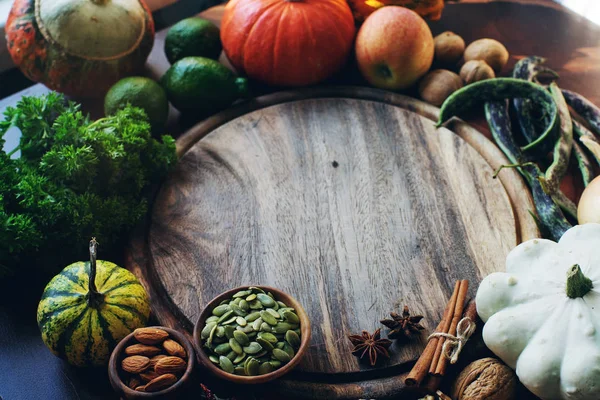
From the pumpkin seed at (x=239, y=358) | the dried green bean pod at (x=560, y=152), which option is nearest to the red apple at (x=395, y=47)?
→ the dried green bean pod at (x=560, y=152)

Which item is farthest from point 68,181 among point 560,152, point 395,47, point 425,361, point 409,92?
point 560,152

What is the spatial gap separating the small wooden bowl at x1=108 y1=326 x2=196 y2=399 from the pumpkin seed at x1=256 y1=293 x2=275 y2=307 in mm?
221

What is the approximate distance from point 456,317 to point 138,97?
1.34m

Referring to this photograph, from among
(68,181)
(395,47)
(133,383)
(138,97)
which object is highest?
(395,47)

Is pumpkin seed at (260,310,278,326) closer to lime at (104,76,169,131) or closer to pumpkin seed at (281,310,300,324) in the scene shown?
pumpkin seed at (281,310,300,324)

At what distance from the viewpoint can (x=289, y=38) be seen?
7.52ft

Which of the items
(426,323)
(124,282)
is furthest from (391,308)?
(124,282)

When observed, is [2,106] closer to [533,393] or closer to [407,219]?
[407,219]

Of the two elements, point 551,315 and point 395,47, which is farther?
point 395,47

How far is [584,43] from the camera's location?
2.72 metres

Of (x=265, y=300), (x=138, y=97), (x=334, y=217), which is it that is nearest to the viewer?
(x=265, y=300)

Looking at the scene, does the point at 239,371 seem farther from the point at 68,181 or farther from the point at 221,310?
the point at 68,181

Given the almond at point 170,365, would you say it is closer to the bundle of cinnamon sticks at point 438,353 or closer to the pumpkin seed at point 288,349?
the pumpkin seed at point 288,349

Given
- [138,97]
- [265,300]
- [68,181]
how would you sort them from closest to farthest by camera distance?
[265,300]
[68,181]
[138,97]
